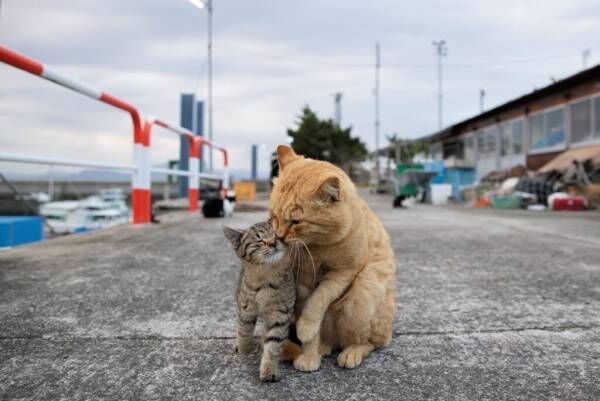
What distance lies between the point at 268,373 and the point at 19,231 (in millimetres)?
6226

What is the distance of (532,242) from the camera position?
13.0 ft

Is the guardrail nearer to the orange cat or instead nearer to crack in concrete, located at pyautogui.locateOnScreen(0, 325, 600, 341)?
crack in concrete, located at pyautogui.locateOnScreen(0, 325, 600, 341)

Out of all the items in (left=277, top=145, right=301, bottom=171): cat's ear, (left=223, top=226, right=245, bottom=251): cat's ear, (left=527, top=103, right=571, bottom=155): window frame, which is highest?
(left=527, top=103, right=571, bottom=155): window frame

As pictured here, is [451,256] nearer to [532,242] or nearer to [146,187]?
[532,242]

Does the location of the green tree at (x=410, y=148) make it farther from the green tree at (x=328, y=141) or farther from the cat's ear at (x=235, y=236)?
the cat's ear at (x=235, y=236)

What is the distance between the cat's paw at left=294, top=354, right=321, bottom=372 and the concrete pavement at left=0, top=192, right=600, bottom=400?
0.08ft

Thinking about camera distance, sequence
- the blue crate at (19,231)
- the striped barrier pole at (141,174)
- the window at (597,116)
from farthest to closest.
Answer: the window at (597,116), the blue crate at (19,231), the striped barrier pole at (141,174)

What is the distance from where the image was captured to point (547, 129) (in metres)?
12.6

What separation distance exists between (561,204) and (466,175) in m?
7.08

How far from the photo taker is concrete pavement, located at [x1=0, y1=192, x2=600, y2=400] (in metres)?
1.26

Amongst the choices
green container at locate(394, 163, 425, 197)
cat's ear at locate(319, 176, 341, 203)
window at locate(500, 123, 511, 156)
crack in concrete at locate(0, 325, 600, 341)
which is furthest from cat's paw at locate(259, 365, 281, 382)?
window at locate(500, 123, 511, 156)

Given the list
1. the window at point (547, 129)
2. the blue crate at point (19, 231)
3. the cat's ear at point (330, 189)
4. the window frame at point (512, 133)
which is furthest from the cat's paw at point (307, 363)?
the window frame at point (512, 133)

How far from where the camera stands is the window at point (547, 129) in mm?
12008

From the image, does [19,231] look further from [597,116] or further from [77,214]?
[597,116]
